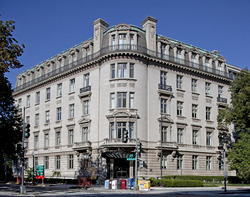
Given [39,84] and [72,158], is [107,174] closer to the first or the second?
[72,158]

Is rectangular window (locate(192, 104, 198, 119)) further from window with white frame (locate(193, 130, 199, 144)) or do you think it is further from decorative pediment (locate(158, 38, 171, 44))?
decorative pediment (locate(158, 38, 171, 44))

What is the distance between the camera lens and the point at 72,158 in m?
52.2

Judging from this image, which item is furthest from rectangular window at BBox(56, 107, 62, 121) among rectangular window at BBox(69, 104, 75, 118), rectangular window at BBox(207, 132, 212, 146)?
rectangular window at BBox(207, 132, 212, 146)

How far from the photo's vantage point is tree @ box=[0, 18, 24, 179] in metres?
26.5

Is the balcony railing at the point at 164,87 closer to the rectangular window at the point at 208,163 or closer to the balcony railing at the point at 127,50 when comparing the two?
the balcony railing at the point at 127,50

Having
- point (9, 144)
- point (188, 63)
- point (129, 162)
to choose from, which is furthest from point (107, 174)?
point (188, 63)

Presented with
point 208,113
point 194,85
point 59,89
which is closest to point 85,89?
point 59,89

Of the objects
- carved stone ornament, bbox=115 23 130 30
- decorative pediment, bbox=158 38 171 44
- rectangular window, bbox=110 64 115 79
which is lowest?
rectangular window, bbox=110 64 115 79

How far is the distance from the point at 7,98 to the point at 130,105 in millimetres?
15959

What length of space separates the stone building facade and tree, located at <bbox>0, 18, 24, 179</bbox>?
10231mm

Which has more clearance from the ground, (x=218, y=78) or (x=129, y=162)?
(x=218, y=78)

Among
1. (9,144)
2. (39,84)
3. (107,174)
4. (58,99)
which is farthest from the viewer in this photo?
(39,84)

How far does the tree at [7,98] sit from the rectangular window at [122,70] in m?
14.6

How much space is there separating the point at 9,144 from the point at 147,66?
2166cm
